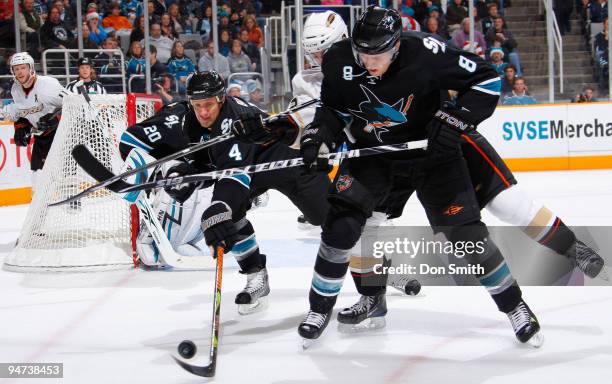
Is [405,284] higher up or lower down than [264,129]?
lower down

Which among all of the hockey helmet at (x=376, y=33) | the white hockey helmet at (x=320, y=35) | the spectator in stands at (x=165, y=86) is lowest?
the spectator in stands at (x=165, y=86)

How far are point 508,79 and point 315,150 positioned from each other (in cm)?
636

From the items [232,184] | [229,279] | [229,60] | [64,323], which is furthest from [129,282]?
[229,60]

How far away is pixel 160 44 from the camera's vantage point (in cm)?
846

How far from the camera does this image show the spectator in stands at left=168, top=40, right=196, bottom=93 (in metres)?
8.41

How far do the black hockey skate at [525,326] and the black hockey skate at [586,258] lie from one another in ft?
1.25

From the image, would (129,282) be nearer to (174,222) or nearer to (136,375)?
(174,222)

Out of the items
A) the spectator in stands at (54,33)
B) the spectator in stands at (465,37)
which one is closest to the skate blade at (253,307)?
the spectator in stands at (54,33)

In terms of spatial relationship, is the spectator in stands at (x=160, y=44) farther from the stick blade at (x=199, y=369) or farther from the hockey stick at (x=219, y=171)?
the stick blade at (x=199, y=369)

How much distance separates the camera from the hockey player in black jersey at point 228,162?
10.2 feet

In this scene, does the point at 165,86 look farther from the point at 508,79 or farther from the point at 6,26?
the point at 508,79

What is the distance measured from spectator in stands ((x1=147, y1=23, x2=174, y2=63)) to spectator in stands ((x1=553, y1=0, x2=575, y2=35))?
3.85 m

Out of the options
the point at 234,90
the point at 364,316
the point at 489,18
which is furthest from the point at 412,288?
the point at 489,18

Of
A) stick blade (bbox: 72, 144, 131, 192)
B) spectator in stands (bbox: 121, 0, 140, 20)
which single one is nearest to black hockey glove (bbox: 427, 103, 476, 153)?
stick blade (bbox: 72, 144, 131, 192)
